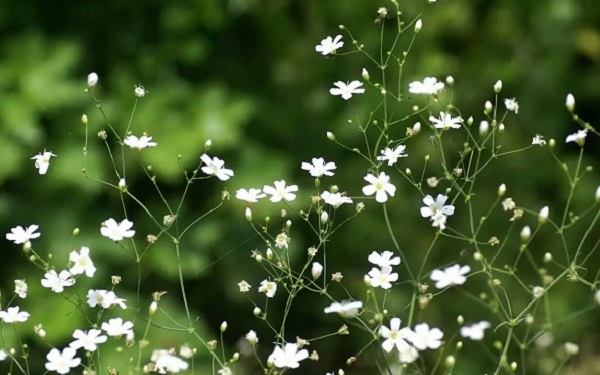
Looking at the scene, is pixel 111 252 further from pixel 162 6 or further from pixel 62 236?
pixel 162 6

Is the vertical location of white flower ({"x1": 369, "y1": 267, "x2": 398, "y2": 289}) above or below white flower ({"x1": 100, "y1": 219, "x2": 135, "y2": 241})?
below

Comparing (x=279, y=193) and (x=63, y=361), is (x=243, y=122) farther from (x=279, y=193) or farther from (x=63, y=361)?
(x=63, y=361)

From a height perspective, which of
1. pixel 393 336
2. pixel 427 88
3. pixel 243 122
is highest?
pixel 427 88

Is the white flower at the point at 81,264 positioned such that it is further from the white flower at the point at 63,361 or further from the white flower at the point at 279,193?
the white flower at the point at 279,193

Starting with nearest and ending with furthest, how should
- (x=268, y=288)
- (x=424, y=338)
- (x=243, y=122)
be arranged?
(x=424, y=338) → (x=268, y=288) → (x=243, y=122)

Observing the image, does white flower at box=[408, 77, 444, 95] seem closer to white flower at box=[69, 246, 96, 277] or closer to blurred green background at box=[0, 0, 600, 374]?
white flower at box=[69, 246, 96, 277]

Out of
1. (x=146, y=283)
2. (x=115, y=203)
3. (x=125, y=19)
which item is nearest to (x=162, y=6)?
(x=125, y=19)

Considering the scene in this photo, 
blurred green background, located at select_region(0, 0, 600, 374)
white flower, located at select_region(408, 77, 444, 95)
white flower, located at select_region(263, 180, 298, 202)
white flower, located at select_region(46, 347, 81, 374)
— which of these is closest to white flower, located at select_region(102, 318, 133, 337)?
white flower, located at select_region(46, 347, 81, 374)

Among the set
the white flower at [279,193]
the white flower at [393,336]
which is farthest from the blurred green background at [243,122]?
the white flower at [393,336]

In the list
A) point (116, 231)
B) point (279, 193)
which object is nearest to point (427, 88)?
point (279, 193)
